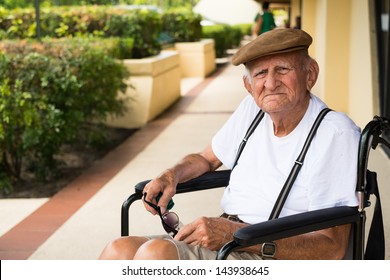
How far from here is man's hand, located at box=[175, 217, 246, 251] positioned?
2471mm

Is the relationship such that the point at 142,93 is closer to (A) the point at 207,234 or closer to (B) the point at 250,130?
(B) the point at 250,130

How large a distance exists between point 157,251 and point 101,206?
319 centimetres

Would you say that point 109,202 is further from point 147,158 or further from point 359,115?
point 359,115

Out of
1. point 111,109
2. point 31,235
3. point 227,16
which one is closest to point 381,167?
point 31,235

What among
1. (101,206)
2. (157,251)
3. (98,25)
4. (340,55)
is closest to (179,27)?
(98,25)

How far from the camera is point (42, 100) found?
623 centimetres

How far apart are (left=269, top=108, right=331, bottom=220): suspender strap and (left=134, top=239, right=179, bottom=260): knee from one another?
420mm

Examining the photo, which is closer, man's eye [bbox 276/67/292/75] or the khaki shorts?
the khaki shorts

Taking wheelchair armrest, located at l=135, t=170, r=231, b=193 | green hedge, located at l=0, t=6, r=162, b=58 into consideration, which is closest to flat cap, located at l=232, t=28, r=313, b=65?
wheelchair armrest, located at l=135, t=170, r=231, b=193

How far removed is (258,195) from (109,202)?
3.05 meters

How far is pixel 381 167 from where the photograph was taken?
457 centimetres

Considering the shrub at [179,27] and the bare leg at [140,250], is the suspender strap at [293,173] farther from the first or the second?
the shrub at [179,27]

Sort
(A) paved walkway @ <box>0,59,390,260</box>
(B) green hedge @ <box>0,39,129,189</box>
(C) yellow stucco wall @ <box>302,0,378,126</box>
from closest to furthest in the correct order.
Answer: (A) paved walkway @ <box>0,59,390,260</box> < (B) green hedge @ <box>0,39,129,189</box> < (C) yellow stucco wall @ <box>302,0,378,126</box>

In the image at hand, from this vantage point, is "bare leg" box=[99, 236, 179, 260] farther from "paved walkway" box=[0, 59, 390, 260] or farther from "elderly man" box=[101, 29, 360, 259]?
"paved walkway" box=[0, 59, 390, 260]
